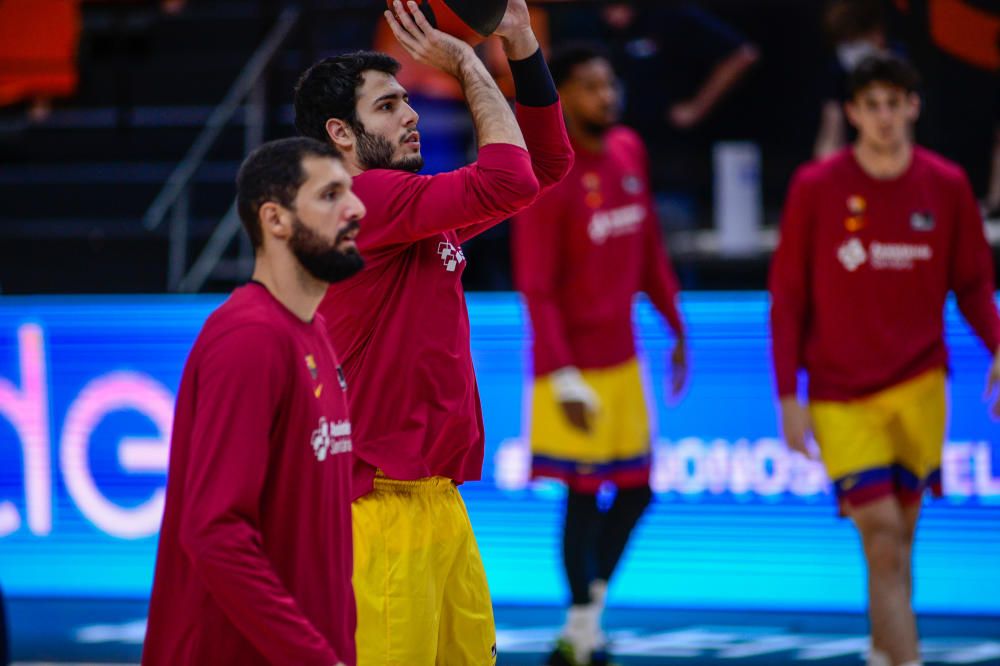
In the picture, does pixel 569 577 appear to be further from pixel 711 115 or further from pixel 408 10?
pixel 711 115

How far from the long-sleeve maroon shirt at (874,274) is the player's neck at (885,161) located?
2 cm

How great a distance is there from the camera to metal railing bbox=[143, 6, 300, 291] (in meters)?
7.91

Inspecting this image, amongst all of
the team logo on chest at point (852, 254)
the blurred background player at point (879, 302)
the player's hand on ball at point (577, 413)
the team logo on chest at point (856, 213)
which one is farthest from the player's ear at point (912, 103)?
the player's hand on ball at point (577, 413)

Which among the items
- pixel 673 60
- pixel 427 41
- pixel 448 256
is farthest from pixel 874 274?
pixel 673 60

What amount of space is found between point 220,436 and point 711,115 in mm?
6385

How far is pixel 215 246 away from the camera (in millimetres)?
7988

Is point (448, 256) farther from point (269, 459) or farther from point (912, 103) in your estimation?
point (912, 103)

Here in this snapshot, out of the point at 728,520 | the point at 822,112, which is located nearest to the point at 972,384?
the point at 728,520

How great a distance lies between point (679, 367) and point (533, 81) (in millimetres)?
2900

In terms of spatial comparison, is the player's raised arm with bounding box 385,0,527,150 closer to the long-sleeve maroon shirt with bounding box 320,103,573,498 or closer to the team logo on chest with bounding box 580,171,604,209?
the long-sleeve maroon shirt with bounding box 320,103,573,498

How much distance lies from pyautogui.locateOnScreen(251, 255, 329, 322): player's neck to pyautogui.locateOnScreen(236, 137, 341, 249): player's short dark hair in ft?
0.20

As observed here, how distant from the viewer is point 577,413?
5.46 meters

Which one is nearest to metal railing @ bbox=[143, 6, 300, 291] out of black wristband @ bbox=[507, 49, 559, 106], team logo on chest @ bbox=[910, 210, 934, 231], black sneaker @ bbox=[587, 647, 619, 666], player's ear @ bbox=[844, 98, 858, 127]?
black sneaker @ bbox=[587, 647, 619, 666]

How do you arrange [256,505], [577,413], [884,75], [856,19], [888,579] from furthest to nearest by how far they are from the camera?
1. [856,19]
2. [577,413]
3. [884,75]
4. [888,579]
5. [256,505]
